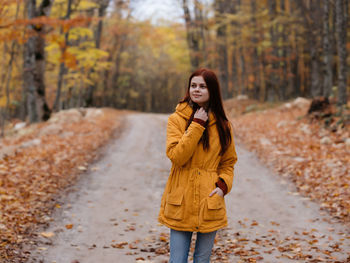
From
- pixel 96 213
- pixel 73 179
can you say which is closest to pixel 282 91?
pixel 73 179

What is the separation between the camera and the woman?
9.61ft

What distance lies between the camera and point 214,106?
3.11 m

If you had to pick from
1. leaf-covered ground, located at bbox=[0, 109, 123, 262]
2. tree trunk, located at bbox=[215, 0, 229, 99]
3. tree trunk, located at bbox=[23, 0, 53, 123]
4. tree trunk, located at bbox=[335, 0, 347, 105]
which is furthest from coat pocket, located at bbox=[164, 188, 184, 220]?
tree trunk, located at bbox=[215, 0, 229, 99]

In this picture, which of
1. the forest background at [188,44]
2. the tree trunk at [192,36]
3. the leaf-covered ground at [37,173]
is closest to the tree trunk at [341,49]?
the forest background at [188,44]

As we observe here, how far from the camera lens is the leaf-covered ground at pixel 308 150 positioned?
8.08 metres

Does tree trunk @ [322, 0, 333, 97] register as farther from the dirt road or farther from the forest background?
the dirt road

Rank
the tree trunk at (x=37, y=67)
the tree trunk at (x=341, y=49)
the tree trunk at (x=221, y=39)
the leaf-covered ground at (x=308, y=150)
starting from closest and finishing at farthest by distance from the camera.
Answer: the leaf-covered ground at (x=308, y=150)
the tree trunk at (x=341, y=49)
the tree trunk at (x=37, y=67)
the tree trunk at (x=221, y=39)

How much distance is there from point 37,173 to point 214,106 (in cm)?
756

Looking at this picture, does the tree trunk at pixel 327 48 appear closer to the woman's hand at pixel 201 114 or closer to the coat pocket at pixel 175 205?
the woman's hand at pixel 201 114

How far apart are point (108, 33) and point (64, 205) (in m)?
30.5

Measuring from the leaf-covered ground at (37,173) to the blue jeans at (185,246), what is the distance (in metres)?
3.02

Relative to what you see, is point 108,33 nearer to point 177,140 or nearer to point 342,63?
point 342,63

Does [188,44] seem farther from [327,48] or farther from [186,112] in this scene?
[186,112]

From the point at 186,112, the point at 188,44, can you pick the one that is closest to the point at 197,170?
the point at 186,112
